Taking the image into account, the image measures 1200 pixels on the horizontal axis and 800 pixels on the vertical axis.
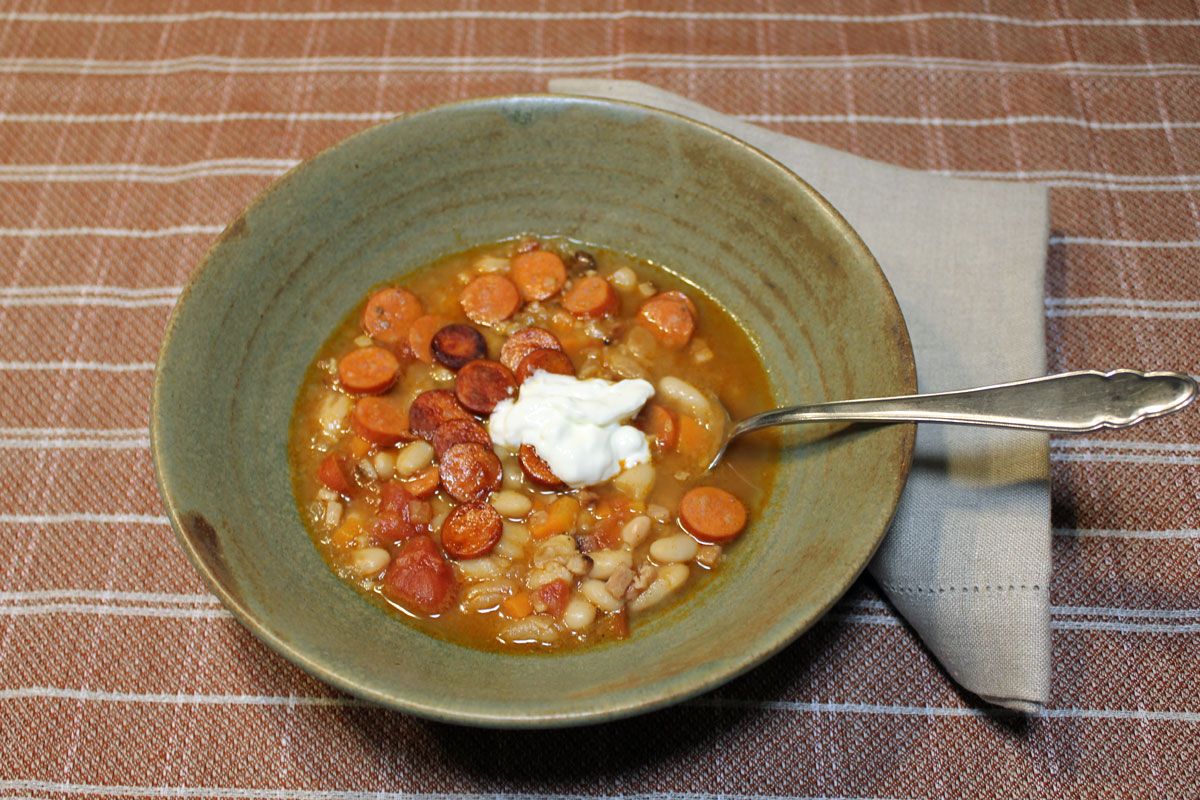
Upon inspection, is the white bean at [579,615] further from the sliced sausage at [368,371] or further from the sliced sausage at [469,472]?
the sliced sausage at [368,371]

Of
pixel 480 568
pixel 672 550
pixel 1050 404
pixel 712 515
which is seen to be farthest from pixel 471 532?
pixel 1050 404

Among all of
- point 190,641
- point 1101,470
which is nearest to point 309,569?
point 190,641

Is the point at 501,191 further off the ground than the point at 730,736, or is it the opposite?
the point at 501,191

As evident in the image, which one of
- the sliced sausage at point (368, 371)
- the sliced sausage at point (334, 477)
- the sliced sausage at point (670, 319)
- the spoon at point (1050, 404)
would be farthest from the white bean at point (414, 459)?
the spoon at point (1050, 404)

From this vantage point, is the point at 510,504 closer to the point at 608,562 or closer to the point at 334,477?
the point at 608,562

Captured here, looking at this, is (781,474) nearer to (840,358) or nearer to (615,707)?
(840,358)
